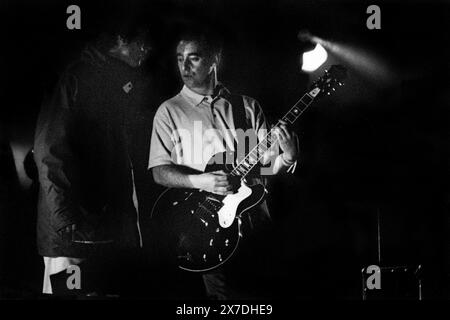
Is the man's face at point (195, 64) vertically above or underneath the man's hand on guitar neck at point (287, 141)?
above

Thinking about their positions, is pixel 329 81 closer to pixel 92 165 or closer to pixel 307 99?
pixel 307 99

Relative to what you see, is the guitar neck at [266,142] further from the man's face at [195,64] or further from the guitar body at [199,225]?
the man's face at [195,64]

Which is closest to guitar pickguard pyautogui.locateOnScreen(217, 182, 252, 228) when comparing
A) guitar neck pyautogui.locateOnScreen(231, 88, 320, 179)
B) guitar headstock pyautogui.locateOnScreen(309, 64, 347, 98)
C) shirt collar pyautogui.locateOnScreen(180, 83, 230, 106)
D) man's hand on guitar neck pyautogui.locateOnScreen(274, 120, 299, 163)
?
guitar neck pyautogui.locateOnScreen(231, 88, 320, 179)

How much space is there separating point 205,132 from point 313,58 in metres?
0.58

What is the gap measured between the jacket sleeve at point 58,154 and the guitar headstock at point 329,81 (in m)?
1.07

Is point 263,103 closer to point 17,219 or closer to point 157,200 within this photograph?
point 157,200

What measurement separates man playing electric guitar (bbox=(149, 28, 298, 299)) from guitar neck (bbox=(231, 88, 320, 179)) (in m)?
0.02

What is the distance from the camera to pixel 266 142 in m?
2.55

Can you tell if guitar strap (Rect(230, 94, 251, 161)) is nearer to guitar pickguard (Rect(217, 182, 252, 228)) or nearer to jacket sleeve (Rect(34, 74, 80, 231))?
guitar pickguard (Rect(217, 182, 252, 228))

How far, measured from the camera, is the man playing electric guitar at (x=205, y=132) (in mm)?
2529

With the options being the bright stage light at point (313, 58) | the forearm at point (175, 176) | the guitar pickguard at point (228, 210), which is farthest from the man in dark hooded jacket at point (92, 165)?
the bright stage light at point (313, 58)

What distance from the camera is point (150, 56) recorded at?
2.56m

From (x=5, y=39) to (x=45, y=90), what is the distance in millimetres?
295
